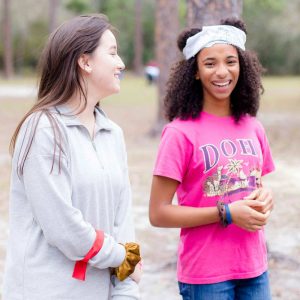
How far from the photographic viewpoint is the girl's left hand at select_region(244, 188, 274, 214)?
2779 millimetres

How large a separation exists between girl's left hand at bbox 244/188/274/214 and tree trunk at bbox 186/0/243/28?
2.98 m

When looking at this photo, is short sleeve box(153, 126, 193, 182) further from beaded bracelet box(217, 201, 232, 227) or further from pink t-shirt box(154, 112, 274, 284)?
beaded bracelet box(217, 201, 232, 227)

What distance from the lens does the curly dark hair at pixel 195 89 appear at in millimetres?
2980

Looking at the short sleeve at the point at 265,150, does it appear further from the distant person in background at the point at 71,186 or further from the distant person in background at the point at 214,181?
the distant person in background at the point at 71,186

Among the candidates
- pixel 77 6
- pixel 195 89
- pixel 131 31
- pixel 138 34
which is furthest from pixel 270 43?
pixel 195 89

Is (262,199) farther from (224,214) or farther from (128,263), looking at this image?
(128,263)

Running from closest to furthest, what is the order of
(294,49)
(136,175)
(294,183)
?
(294,183), (136,175), (294,49)

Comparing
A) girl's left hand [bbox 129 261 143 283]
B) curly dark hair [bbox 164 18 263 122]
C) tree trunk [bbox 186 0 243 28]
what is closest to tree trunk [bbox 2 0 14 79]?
tree trunk [bbox 186 0 243 28]

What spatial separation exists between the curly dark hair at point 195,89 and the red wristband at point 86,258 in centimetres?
72

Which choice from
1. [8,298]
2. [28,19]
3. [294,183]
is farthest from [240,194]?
[28,19]

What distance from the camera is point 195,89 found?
3023 millimetres

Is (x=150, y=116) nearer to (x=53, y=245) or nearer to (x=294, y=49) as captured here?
(x=53, y=245)

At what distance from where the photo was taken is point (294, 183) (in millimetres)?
9789

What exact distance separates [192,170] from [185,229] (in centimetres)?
26
